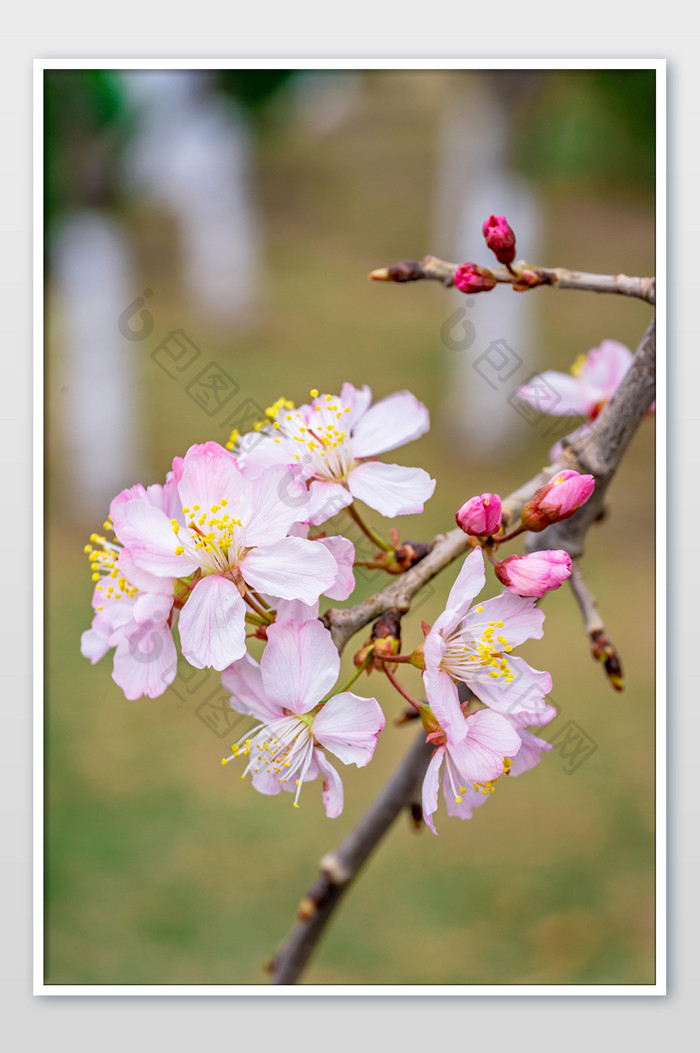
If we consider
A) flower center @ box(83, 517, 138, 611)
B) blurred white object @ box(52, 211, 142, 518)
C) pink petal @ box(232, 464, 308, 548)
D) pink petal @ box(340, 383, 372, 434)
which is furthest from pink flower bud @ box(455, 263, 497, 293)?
blurred white object @ box(52, 211, 142, 518)

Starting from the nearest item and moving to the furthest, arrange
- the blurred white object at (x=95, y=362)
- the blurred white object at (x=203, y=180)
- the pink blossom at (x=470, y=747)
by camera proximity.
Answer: the pink blossom at (x=470, y=747), the blurred white object at (x=95, y=362), the blurred white object at (x=203, y=180)

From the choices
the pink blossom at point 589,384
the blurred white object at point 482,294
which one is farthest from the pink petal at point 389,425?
the blurred white object at point 482,294

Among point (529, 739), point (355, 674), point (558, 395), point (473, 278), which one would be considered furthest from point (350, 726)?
point (558, 395)

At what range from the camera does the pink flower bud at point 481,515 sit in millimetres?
620

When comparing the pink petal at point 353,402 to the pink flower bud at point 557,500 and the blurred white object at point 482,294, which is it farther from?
the blurred white object at point 482,294

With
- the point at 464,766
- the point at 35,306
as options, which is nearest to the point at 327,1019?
the point at 464,766

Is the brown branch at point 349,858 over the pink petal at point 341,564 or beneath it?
beneath

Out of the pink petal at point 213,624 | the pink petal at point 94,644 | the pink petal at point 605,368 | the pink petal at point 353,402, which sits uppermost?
the pink petal at point 605,368

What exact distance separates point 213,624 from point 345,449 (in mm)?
193

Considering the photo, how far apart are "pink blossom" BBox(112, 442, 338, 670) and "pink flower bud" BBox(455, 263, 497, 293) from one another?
0.23m

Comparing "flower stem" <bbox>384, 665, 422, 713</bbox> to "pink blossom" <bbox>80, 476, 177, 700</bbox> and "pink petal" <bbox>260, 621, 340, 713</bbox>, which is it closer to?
"pink petal" <bbox>260, 621, 340, 713</bbox>

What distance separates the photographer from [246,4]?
1.17 m

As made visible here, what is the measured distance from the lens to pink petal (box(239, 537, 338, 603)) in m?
0.59

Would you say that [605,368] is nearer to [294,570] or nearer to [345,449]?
[345,449]
